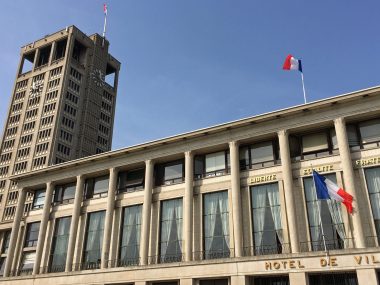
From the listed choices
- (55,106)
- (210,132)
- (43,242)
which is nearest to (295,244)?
(210,132)

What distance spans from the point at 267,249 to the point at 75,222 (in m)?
21.5

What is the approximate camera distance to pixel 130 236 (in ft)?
134

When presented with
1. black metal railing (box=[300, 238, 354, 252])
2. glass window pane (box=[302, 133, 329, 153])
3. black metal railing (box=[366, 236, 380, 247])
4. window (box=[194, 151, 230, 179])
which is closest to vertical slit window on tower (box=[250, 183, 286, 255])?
black metal railing (box=[300, 238, 354, 252])

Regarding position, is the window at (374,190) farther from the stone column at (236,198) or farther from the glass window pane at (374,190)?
the stone column at (236,198)

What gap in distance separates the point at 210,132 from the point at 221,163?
3.17 metres

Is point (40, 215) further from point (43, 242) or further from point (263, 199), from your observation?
point (263, 199)

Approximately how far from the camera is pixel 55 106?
9650cm

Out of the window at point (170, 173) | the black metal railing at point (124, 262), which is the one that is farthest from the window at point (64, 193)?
the window at point (170, 173)

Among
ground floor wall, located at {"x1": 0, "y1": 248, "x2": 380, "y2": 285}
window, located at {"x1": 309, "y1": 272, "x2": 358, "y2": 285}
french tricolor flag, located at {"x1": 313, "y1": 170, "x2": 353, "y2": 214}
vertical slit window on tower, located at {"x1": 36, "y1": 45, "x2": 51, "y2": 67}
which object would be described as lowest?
window, located at {"x1": 309, "y1": 272, "x2": 358, "y2": 285}

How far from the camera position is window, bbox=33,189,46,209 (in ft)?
164

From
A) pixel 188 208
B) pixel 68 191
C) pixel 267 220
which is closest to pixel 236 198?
pixel 267 220

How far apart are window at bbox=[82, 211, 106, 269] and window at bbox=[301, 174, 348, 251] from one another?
21137 millimetres

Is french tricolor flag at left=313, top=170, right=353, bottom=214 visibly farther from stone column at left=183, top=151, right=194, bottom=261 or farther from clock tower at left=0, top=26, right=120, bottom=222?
clock tower at left=0, top=26, right=120, bottom=222

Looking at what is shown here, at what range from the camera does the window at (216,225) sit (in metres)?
35.6
